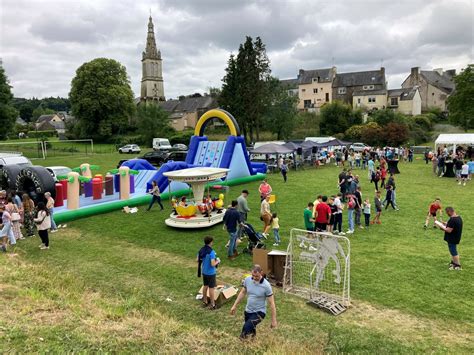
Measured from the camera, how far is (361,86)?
69.6 m

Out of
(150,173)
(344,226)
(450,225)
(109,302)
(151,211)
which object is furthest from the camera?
(150,173)

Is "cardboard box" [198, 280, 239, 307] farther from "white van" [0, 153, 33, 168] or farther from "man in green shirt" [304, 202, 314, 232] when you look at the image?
"white van" [0, 153, 33, 168]

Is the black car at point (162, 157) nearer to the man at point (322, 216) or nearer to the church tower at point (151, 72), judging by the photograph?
the man at point (322, 216)

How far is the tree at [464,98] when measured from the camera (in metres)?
42.9

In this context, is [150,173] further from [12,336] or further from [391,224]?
[12,336]

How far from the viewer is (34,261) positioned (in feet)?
34.1

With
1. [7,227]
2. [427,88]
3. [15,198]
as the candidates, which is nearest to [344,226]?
[7,227]

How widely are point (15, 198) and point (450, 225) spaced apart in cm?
1390

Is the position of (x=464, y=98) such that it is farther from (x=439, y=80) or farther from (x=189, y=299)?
(x=189, y=299)

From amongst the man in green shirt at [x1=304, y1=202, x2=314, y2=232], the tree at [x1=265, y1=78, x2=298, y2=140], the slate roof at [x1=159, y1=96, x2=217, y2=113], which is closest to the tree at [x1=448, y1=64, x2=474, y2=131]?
the tree at [x1=265, y1=78, x2=298, y2=140]

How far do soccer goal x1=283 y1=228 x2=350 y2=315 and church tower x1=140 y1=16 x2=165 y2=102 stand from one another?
84.3 m

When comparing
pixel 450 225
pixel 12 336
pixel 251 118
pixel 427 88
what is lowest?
pixel 12 336

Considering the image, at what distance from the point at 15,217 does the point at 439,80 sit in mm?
81974

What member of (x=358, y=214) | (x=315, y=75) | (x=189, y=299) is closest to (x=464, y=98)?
(x=315, y=75)
